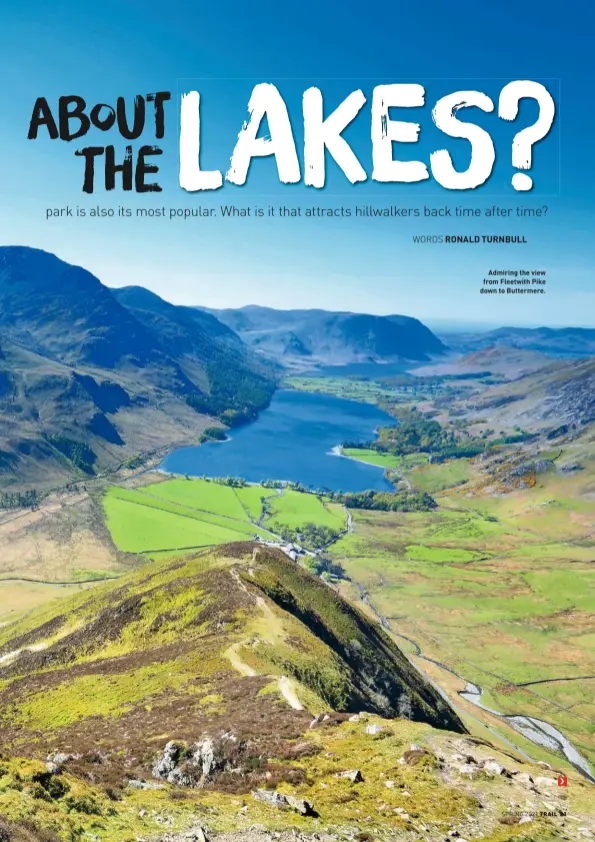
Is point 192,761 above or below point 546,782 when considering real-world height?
below

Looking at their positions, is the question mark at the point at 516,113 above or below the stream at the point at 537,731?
above

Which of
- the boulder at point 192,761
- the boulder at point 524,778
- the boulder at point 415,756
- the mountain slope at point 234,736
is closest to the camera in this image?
the mountain slope at point 234,736

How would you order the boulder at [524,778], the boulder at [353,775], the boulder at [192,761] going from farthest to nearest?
the boulder at [192,761] < the boulder at [524,778] < the boulder at [353,775]

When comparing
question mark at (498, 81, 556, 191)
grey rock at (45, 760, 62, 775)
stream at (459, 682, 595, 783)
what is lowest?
stream at (459, 682, 595, 783)

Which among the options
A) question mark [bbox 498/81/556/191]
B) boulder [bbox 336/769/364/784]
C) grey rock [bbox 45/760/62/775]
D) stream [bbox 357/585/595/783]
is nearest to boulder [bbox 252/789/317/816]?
boulder [bbox 336/769/364/784]

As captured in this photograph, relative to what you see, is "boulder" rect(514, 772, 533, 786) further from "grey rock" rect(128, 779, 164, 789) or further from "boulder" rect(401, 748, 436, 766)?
"grey rock" rect(128, 779, 164, 789)

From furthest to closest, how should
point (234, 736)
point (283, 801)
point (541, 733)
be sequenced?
point (541, 733) → point (234, 736) → point (283, 801)

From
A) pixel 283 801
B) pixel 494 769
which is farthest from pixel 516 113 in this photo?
pixel 283 801

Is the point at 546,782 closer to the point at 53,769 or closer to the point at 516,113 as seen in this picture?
the point at 53,769

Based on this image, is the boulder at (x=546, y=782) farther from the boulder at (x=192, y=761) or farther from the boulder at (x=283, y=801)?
the boulder at (x=192, y=761)

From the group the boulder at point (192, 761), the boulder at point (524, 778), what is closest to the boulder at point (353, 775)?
the boulder at point (192, 761)

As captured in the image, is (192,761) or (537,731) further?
(537,731)

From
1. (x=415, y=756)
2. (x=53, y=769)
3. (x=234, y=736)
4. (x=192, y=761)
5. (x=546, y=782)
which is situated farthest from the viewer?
(x=234, y=736)
